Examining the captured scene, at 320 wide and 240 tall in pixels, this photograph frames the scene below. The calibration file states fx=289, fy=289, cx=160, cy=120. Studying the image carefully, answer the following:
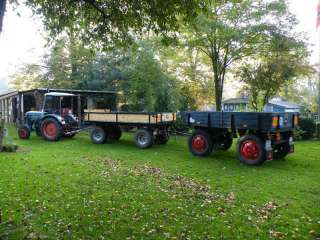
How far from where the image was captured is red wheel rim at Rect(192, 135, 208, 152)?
9414 millimetres

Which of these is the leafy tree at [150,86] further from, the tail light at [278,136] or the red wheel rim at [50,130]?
the tail light at [278,136]

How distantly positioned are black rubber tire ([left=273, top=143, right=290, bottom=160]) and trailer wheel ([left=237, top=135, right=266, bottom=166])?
1308 mm

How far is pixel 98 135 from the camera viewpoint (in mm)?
12305

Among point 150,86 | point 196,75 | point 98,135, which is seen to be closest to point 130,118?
point 98,135

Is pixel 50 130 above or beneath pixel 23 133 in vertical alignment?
above

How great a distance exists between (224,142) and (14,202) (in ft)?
24.0

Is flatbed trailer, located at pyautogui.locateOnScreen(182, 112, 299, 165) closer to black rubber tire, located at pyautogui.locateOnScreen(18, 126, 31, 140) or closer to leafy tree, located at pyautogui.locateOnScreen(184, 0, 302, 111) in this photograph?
leafy tree, located at pyautogui.locateOnScreen(184, 0, 302, 111)

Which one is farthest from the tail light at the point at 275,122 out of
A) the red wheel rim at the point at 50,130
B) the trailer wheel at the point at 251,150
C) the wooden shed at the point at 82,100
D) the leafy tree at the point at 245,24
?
the wooden shed at the point at 82,100

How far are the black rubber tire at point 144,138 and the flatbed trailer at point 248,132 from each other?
1.96 m

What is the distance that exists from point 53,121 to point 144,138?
14.8 feet

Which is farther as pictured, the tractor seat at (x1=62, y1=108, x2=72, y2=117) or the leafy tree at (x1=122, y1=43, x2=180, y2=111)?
the leafy tree at (x1=122, y1=43, x2=180, y2=111)

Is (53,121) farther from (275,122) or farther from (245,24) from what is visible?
(245,24)

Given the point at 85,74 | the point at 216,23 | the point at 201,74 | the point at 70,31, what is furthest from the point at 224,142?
Answer: the point at 201,74

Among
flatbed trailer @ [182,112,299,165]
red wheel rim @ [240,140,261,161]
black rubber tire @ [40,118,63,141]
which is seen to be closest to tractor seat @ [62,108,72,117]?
black rubber tire @ [40,118,63,141]
